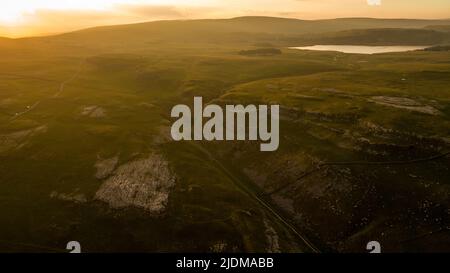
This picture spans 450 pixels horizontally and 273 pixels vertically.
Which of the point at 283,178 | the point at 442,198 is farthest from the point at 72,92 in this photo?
the point at 442,198

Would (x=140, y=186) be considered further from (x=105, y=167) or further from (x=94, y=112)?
(x=94, y=112)

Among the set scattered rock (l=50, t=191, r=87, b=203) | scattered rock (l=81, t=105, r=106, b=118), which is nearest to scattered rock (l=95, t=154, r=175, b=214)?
scattered rock (l=50, t=191, r=87, b=203)

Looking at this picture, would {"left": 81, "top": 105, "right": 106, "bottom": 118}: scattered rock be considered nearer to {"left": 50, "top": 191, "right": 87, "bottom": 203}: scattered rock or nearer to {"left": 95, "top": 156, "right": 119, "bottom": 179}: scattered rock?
{"left": 95, "top": 156, "right": 119, "bottom": 179}: scattered rock

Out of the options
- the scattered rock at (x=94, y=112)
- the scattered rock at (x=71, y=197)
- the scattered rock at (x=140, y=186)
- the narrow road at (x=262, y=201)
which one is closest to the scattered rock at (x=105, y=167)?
the scattered rock at (x=140, y=186)

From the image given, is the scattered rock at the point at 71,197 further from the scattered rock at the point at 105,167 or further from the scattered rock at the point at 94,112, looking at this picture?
the scattered rock at the point at 94,112

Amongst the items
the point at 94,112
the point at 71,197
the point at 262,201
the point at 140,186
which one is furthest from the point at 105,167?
the point at 94,112

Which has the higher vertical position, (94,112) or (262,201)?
(94,112)

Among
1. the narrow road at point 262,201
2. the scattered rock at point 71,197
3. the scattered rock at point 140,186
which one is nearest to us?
the narrow road at point 262,201

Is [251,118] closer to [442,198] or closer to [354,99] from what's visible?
[354,99]

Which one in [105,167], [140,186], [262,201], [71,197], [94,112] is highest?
[94,112]

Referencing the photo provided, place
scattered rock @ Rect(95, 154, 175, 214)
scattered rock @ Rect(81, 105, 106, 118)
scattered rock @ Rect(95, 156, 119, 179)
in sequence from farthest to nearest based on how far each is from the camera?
scattered rock @ Rect(81, 105, 106, 118), scattered rock @ Rect(95, 156, 119, 179), scattered rock @ Rect(95, 154, 175, 214)

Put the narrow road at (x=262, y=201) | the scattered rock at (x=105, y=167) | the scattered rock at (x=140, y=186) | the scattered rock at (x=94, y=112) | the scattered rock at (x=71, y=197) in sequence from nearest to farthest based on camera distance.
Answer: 1. the narrow road at (x=262, y=201)
2. the scattered rock at (x=140, y=186)
3. the scattered rock at (x=71, y=197)
4. the scattered rock at (x=105, y=167)
5. the scattered rock at (x=94, y=112)
